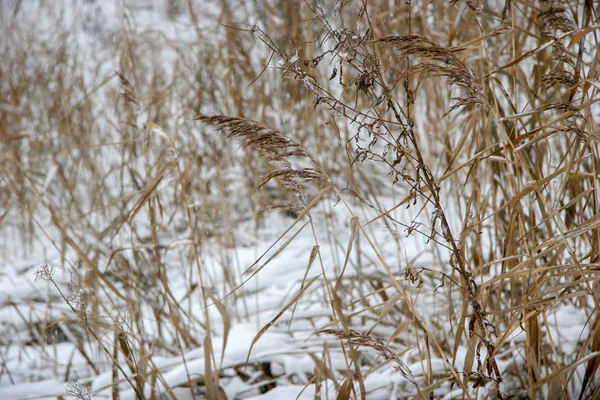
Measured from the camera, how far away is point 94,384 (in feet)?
4.60

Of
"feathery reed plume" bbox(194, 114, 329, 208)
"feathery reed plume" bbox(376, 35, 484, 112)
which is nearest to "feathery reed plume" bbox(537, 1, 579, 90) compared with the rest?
"feathery reed plume" bbox(376, 35, 484, 112)

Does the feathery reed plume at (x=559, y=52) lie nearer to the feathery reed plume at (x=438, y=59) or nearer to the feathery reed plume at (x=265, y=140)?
the feathery reed plume at (x=438, y=59)

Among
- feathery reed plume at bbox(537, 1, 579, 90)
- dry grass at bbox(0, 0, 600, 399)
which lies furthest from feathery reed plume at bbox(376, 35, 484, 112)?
feathery reed plume at bbox(537, 1, 579, 90)

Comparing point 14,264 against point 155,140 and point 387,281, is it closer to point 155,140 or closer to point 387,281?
point 155,140

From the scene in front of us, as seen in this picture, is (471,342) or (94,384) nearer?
(471,342)

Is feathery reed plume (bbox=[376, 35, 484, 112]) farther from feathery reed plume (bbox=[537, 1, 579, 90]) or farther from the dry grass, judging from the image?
feathery reed plume (bbox=[537, 1, 579, 90])

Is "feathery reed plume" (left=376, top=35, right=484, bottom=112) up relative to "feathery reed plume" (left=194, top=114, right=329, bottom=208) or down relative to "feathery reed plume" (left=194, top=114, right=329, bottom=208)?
up

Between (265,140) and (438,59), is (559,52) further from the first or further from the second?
(265,140)

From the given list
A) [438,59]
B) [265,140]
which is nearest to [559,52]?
[438,59]

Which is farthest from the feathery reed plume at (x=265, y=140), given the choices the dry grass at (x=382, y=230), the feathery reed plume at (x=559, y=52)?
the feathery reed plume at (x=559, y=52)

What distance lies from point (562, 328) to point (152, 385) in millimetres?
1028

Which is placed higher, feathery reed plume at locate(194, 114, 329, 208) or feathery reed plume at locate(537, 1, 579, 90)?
feathery reed plume at locate(537, 1, 579, 90)

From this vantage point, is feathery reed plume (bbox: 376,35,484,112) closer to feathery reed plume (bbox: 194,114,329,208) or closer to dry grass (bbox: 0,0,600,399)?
dry grass (bbox: 0,0,600,399)

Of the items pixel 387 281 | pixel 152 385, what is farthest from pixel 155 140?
pixel 152 385
